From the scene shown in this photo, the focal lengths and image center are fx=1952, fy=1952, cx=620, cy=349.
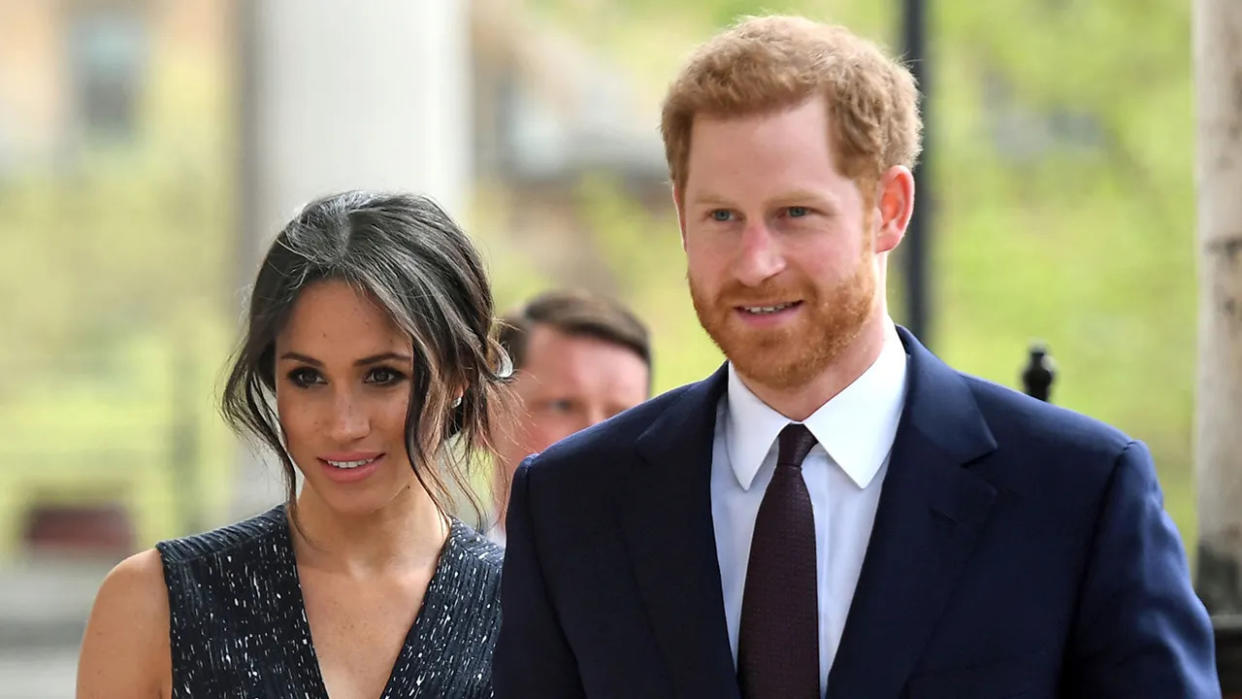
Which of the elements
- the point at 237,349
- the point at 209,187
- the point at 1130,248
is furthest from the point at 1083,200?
Answer: the point at 209,187

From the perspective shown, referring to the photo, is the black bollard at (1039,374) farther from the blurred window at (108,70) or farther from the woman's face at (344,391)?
the blurred window at (108,70)

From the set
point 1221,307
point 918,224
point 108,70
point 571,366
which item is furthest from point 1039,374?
point 108,70

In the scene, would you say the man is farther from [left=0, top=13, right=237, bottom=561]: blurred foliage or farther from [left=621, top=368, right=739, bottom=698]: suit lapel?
[left=0, top=13, right=237, bottom=561]: blurred foliage

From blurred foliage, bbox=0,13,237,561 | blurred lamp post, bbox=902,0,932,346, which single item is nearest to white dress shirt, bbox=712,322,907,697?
blurred lamp post, bbox=902,0,932,346

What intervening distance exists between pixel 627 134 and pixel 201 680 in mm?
27479

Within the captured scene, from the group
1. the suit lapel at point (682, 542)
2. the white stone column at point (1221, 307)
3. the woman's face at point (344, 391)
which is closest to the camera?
the suit lapel at point (682, 542)

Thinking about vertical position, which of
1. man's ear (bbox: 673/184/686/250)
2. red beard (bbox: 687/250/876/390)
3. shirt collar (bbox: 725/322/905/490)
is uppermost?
man's ear (bbox: 673/184/686/250)

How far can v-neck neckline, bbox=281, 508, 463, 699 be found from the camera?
3.88m

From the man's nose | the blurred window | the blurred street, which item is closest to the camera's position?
the man's nose

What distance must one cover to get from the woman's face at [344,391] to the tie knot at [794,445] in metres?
0.93

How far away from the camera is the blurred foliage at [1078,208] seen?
15.6 meters

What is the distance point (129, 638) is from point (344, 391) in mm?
659

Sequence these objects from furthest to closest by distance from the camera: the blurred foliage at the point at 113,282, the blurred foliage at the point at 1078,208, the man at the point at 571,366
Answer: the blurred foliage at the point at 113,282, the blurred foliage at the point at 1078,208, the man at the point at 571,366

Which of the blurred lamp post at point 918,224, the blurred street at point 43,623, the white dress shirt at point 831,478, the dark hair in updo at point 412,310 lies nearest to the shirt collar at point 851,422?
the white dress shirt at point 831,478
